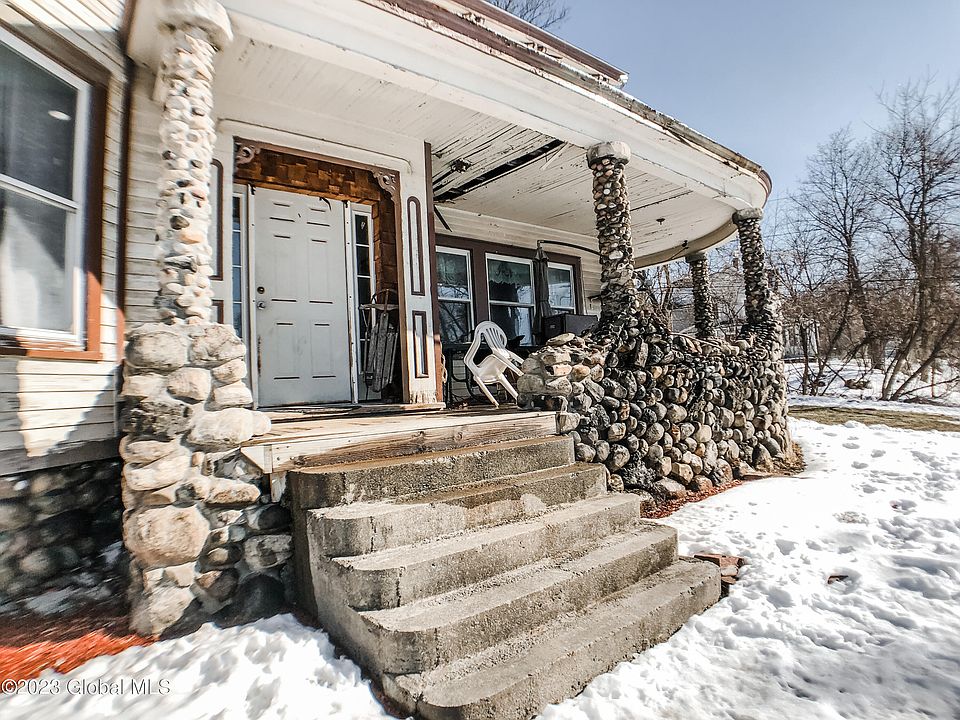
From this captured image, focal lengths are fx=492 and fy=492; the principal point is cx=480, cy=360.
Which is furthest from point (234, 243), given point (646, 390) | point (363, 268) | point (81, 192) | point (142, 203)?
point (646, 390)

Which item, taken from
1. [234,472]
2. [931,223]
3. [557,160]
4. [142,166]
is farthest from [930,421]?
[142,166]

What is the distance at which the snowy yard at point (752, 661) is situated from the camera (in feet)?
5.41

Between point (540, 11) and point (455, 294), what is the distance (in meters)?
9.71

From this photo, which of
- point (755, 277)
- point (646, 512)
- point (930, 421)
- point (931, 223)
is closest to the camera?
point (646, 512)

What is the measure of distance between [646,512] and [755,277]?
A: 13.2 ft

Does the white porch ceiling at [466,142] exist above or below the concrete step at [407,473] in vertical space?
above

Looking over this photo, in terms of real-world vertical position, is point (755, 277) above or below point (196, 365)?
above

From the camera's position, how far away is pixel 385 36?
3.31 metres

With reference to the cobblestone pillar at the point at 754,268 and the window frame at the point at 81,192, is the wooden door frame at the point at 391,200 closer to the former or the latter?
the window frame at the point at 81,192

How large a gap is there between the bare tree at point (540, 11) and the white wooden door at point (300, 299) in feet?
33.1

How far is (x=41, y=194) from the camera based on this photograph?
272 centimetres

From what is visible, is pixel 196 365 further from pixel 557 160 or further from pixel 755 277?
pixel 755 277

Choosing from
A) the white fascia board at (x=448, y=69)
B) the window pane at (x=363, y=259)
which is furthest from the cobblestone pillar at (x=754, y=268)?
the window pane at (x=363, y=259)

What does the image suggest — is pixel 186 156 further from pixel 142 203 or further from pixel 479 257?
pixel 479 257
